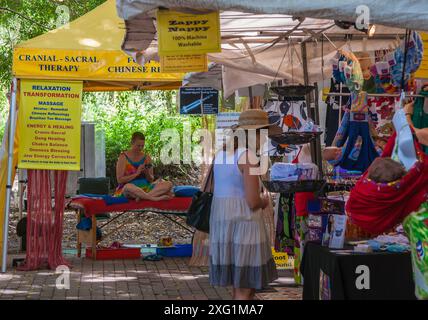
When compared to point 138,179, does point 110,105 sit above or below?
above

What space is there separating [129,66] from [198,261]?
8.77ft

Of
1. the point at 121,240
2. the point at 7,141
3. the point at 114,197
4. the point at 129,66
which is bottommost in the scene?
the point at 121,240

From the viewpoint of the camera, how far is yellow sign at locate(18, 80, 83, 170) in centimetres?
1054

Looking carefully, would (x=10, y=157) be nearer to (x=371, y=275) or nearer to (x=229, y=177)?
(x=229, y=177)

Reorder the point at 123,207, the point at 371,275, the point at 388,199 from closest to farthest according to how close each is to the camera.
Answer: the point at 388,199 < the point at 371,275 < the point at 123,207

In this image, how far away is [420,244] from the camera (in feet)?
15.7

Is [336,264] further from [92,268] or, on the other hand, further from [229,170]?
[92,268]

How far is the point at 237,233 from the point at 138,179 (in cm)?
535

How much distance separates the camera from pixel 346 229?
6480mm

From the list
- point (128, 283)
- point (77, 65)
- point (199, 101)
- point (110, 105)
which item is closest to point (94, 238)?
point (128, 283)

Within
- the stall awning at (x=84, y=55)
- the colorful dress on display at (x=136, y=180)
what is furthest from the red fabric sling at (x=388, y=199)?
the colorful dress on display at (x=136, y=180)

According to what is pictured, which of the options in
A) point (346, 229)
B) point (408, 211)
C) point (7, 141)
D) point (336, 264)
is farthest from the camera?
point (7, 141)

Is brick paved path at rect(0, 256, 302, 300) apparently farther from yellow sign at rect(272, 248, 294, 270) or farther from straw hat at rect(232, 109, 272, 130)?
straw hat at rect(232, 109, 272, 130)
